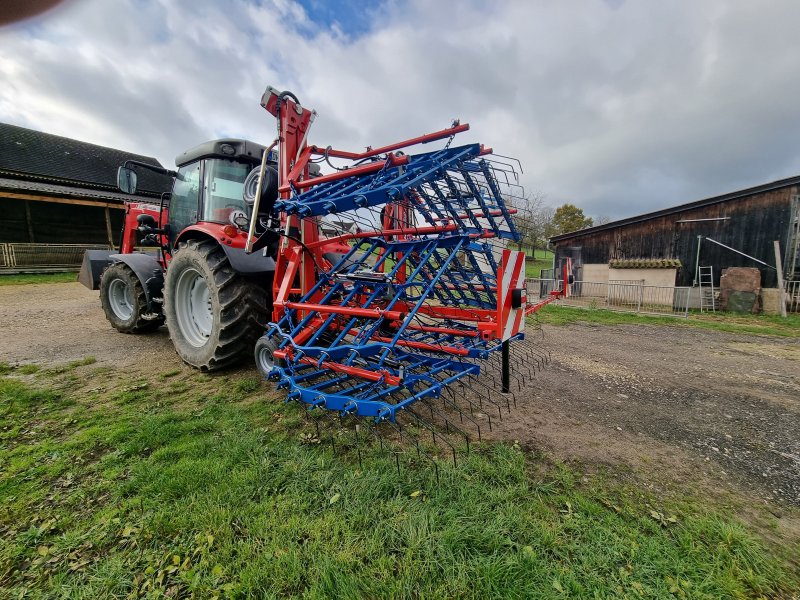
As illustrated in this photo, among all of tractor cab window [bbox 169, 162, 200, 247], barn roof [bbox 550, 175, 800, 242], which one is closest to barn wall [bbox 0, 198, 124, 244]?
tractor cab window [bbox 169, 162, 200, 247]

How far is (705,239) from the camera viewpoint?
1245 cm

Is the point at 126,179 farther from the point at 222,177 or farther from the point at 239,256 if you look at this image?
the point at 239,256

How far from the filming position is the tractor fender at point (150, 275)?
480cm

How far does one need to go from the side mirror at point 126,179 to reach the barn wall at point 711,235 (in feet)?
53.9

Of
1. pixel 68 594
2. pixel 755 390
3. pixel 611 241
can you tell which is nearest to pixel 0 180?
pixel 68 594

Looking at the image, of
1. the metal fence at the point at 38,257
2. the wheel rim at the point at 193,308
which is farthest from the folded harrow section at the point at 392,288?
the metal fence at the point at 38,257

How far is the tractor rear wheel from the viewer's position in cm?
348

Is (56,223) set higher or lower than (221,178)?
higher

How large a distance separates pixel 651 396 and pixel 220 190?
5.46m

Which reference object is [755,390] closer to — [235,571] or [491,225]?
[491,225]

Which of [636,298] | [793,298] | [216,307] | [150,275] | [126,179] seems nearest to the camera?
[216,307]

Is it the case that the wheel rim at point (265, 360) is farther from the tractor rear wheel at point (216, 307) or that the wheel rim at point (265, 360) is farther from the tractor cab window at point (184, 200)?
the tractor cab window at point (184, 200)

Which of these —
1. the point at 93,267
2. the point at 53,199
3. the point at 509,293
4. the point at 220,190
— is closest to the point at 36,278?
the point at 53,199

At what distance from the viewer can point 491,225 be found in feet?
11.2
